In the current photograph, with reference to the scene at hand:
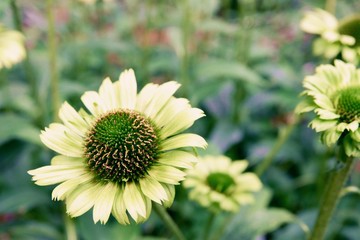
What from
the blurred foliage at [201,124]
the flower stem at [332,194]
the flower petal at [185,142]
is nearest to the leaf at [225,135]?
the blurred foliage at [201,124]

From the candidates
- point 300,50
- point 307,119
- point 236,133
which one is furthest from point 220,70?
point 300,50

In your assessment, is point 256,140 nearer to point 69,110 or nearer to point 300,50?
point 300,50

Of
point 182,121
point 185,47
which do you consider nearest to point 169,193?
point 182,121

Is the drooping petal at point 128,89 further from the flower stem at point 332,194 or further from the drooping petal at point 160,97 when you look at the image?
the flower stem at point 332,194

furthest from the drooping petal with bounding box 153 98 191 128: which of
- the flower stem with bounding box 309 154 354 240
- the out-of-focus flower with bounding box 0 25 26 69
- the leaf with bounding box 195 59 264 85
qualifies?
the leaf with bounding box 195 59 264 85

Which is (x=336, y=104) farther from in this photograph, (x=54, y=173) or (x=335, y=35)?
(x=54, y=173)

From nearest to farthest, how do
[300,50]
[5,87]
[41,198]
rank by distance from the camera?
1. [41,198]
2. [5,87]
3. [300,50]

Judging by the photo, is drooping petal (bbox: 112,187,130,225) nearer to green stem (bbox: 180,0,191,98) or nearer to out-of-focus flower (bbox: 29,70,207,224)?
out-of-focus flower (bbox: 29,70,207,224)
